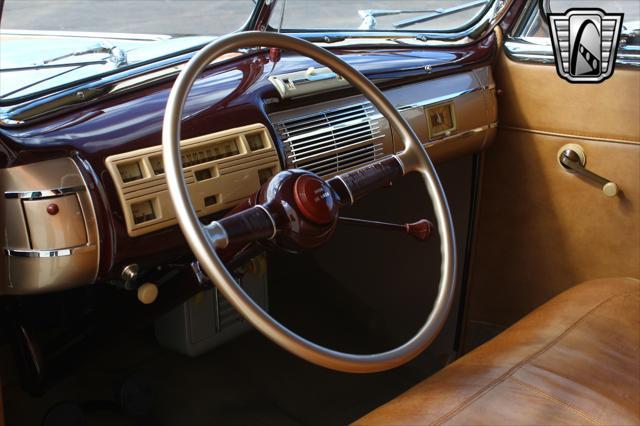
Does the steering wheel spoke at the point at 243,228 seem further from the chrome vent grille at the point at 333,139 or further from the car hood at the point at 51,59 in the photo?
the car hood at the point at 51,59

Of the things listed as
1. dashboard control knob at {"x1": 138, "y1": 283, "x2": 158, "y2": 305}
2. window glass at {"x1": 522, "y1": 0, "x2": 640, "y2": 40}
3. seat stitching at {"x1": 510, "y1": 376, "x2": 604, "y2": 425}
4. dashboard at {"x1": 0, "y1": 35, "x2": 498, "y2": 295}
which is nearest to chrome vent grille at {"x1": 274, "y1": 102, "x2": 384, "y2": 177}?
dashboard at {"x1": 0, "y1": 35, "x2": 498, "y2": 295}

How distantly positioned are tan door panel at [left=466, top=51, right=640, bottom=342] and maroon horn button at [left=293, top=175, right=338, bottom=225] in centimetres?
125

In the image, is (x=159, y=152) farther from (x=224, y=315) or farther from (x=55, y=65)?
(x=224, y=315)

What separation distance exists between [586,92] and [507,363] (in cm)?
102

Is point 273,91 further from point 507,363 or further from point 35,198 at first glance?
point 507,363

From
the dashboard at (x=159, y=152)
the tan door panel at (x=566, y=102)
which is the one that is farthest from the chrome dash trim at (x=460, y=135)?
the tan door panel at (x=566, y=102)

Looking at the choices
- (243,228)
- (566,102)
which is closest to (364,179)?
(243,228)

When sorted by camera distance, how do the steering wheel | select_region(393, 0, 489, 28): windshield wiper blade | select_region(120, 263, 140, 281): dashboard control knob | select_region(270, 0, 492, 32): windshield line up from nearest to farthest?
the steering wheel
select_region(120, 263, 140, 281): dashboard control knob
select_region(270, 0, 492, 32): windshield
select_region(393, 0, 489, 28): windshield wiper blade

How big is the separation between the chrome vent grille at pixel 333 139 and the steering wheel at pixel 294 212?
291 mm

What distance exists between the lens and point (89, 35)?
1.70 m

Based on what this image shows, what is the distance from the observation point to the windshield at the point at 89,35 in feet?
5.20

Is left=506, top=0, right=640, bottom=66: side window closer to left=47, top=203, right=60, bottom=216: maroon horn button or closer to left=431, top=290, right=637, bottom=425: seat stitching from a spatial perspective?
left=431, top=290, right=637, bottom=425: seat stitching

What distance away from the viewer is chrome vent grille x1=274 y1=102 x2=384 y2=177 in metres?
1.70

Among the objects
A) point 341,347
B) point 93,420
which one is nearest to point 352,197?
point 93,420
